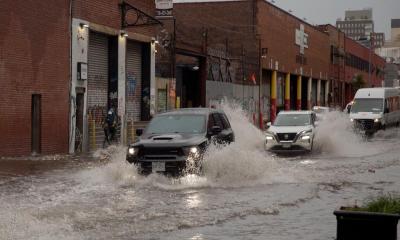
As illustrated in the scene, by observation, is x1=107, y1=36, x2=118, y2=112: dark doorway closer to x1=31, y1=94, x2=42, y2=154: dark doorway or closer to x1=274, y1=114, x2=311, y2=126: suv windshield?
x1=31, y1=94, x2=42, y2=154: dark doorway

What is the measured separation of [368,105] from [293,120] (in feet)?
44.1

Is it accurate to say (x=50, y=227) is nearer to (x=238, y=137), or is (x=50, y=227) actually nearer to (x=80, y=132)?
(x=80, y=132)

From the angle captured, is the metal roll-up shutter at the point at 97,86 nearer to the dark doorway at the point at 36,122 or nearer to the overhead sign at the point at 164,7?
the overhead sign at the point at 164,7

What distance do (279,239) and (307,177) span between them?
839 cm

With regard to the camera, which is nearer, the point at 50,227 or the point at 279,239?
the point at 279,239

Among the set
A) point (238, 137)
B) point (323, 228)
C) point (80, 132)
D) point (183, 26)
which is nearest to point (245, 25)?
point (183, 26)

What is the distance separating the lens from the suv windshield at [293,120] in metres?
26.0

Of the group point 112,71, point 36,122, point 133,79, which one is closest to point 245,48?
point 133,79

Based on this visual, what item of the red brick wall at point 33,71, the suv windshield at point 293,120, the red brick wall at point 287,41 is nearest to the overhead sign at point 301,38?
the red brick wall at point 287,41

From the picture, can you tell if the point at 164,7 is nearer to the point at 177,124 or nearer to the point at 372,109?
the point at 372,109

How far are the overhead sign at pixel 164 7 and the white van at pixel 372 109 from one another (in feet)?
37.7

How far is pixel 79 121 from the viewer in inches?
1072

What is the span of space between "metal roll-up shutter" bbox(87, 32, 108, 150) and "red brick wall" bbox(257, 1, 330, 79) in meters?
22.9

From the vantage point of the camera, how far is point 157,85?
34625 mm
